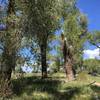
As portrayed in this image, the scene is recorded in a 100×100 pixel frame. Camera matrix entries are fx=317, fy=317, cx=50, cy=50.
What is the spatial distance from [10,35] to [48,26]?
2.88 meters

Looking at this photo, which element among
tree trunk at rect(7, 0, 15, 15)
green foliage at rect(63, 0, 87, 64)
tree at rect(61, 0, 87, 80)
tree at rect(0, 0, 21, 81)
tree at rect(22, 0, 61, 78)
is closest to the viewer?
tree at rect(0, 0, 21, 81)

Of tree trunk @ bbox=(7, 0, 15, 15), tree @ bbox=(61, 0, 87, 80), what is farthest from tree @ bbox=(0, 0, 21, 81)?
tree @ bbox=(61, 0, 87, 80)

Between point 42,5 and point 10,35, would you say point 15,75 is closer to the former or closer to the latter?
point 10,35

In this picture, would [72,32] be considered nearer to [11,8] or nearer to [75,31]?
[75,31]

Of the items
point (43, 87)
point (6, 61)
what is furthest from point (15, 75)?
point (43, 87)

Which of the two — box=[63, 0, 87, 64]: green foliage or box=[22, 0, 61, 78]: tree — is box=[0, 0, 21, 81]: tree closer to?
box=[22, 0, 61, 78]: tree

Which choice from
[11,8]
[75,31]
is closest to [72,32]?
[75,31]

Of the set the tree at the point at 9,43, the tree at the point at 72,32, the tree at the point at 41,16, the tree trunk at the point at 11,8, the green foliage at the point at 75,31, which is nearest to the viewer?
the tree at the point at 9,43

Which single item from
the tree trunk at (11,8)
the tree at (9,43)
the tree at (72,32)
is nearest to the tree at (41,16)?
the tree at (9,43)

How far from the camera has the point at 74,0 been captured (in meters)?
38.4

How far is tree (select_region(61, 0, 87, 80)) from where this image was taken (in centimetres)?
3291

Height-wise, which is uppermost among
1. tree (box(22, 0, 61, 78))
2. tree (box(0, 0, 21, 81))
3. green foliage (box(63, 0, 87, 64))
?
green foliage (box(63, 0, 87, 64))

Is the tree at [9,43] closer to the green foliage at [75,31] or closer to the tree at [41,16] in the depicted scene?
the tree at [41,16]

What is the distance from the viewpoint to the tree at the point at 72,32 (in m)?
32.9
